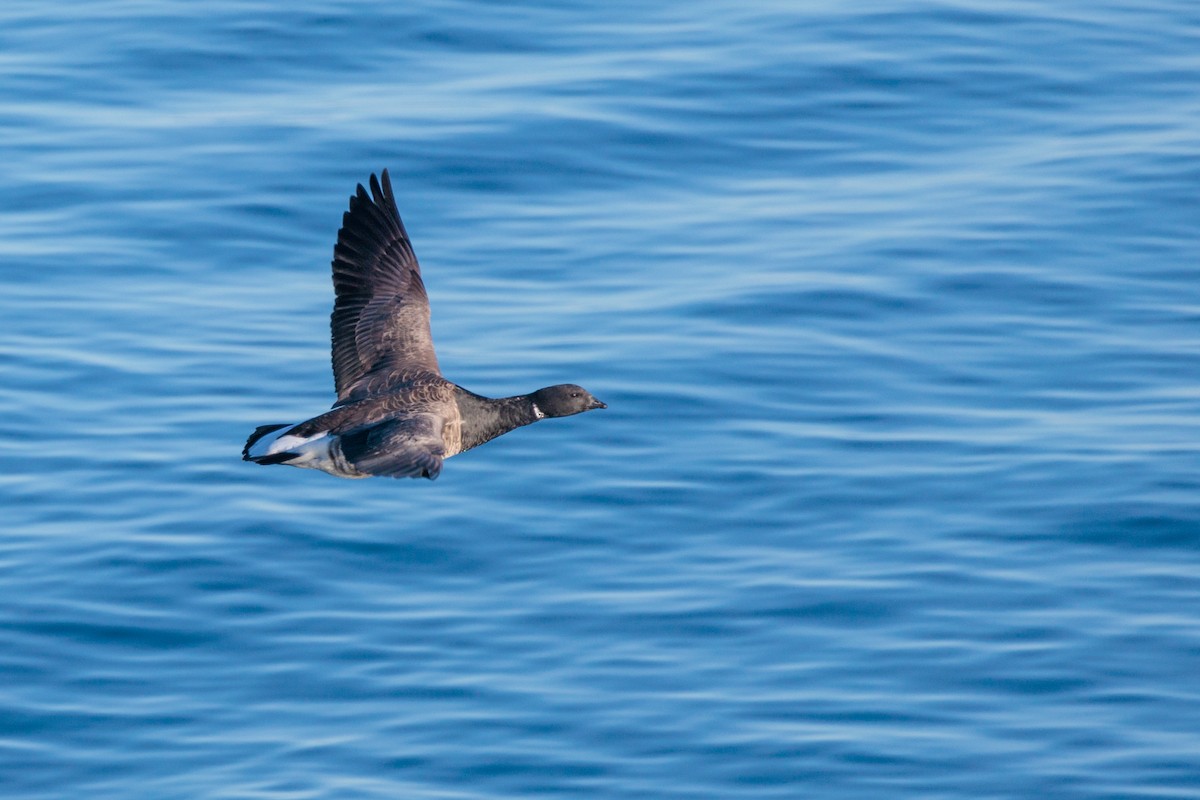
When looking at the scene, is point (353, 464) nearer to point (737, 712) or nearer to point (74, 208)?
point (737, 712)

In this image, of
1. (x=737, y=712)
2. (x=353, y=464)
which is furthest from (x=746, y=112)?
(x=353, y=464)

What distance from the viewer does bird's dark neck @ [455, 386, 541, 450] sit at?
544 inches

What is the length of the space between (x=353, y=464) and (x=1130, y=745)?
6.63 m

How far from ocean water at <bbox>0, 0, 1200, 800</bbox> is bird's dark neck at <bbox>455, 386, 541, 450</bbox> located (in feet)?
8.13

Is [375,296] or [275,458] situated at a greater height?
[375,296]

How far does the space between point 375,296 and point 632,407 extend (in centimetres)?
422

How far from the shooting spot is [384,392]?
46.0ft

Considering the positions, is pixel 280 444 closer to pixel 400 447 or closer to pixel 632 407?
pixel 400 447

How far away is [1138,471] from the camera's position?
18.2 m

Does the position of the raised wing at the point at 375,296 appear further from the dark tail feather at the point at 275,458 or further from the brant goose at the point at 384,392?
the dark tail feather at the point at 275,458

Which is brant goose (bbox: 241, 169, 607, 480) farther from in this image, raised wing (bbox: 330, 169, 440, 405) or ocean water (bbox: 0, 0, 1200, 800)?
ocean water (bbox: 0, 0, 1200, 800)

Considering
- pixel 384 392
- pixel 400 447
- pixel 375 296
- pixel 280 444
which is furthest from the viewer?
pixel 375 296

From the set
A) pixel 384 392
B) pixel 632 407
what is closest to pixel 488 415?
pixel 384 392

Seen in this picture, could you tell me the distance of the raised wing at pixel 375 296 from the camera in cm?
1464
